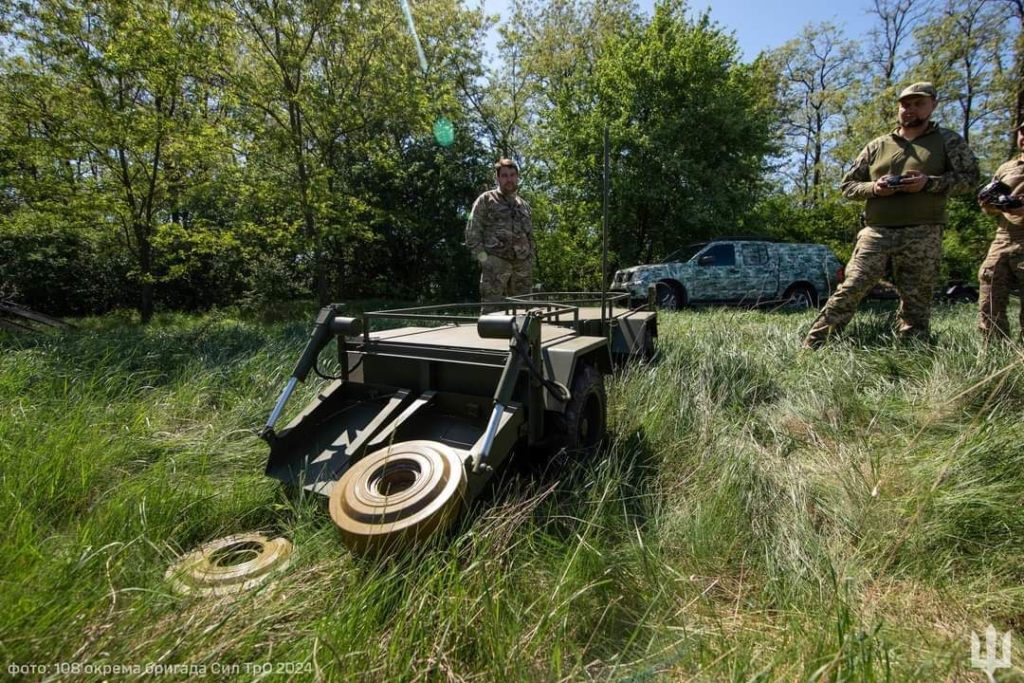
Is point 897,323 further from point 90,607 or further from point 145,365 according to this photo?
point 145,365

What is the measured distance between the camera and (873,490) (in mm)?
2051

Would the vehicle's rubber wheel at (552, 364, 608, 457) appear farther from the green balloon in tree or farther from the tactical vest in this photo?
the green balloon in tree

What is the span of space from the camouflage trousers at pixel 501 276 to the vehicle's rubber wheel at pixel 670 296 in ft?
17.6

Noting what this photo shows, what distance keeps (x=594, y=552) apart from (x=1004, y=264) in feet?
15.7

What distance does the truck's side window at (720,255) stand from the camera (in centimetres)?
1062

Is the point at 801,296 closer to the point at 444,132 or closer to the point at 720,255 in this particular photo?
the point at 720,255

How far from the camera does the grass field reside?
1282 millimetres

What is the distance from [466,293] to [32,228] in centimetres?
930

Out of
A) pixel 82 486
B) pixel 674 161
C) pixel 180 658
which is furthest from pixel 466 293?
pixel 180 658

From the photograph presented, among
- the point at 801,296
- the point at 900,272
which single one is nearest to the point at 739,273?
the point at 801,296

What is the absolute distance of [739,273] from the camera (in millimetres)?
10648

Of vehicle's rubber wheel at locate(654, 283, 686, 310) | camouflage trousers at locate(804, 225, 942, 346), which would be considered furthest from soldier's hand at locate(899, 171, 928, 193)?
vehicle's rubber wheel at locate(654, 283, 686, 310)

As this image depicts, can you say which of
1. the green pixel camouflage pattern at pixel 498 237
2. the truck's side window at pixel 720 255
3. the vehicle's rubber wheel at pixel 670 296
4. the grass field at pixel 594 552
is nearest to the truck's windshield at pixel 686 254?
the truck's side window at pixel 720 255

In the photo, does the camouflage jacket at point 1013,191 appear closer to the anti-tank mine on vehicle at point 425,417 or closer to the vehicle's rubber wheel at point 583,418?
the anti-tank mine on vehicle at point 425,417
